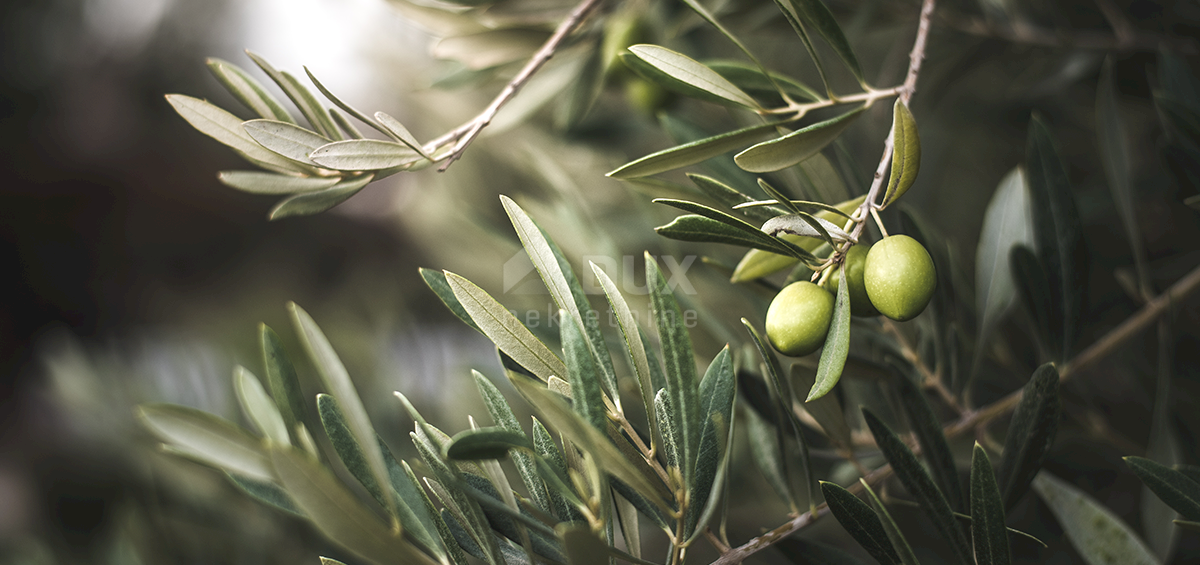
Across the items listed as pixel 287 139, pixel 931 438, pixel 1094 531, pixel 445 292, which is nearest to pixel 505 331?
pixel 445 292

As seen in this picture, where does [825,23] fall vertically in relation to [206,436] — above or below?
above

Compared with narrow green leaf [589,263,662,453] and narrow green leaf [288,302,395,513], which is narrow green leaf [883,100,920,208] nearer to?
narrow green leaf [589,263,662,453]

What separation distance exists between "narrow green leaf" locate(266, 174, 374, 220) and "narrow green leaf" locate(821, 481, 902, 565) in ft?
0.93

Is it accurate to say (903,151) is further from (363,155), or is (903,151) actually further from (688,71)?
(363,155)

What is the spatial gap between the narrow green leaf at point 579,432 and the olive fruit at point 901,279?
0.13 m

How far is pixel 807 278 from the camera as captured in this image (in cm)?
31

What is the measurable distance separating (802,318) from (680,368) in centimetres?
6

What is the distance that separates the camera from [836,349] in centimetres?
25

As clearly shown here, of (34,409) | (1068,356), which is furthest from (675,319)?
(34,409)

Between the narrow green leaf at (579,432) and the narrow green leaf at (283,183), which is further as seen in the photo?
the narrow green leaf at (283,183)

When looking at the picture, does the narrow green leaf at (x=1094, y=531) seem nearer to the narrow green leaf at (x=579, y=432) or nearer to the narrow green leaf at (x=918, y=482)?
the narrow green leaf at (x=918, y=482)

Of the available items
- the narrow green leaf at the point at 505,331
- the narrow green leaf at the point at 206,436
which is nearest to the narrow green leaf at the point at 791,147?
the narrow green leaf at the point at 505,331

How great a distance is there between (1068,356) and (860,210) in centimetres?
28

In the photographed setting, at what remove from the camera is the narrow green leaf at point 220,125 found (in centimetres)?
29
